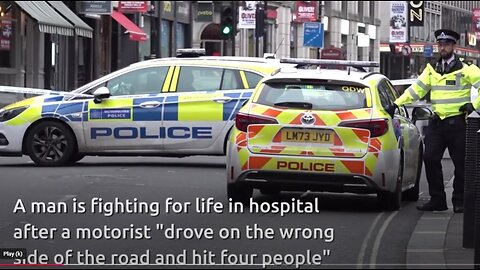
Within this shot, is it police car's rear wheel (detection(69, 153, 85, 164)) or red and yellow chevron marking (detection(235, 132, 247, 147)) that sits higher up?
red and yellow chevron marking (detection(235, 132, 247, 147))

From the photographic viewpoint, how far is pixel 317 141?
1098 centimetres

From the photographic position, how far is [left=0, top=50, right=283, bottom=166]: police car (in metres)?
16.1

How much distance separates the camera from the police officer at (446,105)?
11312 millimetres

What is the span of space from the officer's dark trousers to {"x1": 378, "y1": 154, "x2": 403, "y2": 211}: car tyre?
328 millimetres

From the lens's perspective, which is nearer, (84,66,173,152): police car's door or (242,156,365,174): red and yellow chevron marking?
(242,156,365,174): red and yellow chevron marking

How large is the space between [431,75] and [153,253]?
4.20 metres

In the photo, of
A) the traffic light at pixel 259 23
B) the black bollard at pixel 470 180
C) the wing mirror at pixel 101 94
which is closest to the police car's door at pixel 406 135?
the black bollard at pixel 470 180

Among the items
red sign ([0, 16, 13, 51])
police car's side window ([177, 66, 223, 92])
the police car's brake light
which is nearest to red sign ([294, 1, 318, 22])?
red sign ([0, 16, 13, 51])

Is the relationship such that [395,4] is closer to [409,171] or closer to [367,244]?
[409,171]

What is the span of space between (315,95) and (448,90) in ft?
4.40

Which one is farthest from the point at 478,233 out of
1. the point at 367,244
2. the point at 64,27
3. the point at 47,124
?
the point at 64,27

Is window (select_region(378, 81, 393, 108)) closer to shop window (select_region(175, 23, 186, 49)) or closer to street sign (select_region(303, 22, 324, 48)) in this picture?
street sign (select_region(303, 22, 324, 48))

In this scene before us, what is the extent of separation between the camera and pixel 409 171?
1223 centimetres

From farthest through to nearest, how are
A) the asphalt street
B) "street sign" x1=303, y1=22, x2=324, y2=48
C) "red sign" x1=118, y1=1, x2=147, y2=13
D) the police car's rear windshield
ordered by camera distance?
"street sign" x1=303, y1=22, x2=324, y2=48, "red sign" x1=118, y1=1, x2=147, y2=13, the police car's rear windshield, the asphalt street
